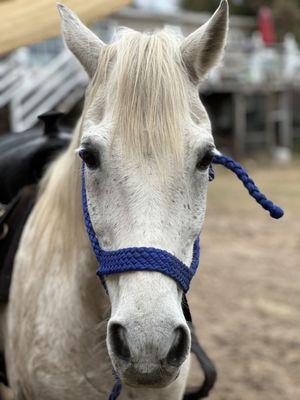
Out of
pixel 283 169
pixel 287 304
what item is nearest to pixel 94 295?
pixel 287 304

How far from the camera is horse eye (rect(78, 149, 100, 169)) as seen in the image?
161cm

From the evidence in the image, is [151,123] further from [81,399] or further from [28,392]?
[28,392]

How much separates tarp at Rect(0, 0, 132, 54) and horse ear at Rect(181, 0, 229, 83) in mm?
906

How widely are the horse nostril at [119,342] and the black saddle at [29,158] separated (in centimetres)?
144

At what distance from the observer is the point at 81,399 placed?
78.5 inches

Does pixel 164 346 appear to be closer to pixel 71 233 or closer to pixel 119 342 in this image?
pixel 119 342

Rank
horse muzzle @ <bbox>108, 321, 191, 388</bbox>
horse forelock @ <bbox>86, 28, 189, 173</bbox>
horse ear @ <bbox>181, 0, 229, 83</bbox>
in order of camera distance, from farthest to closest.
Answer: horse ear @ <bbox>181, 0, 229, 83</bbox>, horse forelock @ <bbox>86, 28, 189, 173</bbox>, horse muzzle @ <bbox>108, 321, 191, 388</bbox>

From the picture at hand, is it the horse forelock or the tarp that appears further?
the tarp

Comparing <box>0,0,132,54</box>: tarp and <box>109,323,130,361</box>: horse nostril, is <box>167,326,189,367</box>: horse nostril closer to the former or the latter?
<box>109,323,130,361</box>: horse nostril

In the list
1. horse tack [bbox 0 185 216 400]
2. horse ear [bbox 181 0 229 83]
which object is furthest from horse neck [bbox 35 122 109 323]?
horse ear [bbox 181 0 229 83]

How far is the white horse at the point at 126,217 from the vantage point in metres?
1.42

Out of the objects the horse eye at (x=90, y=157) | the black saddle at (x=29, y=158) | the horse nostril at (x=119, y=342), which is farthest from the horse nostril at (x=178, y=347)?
the black saddle at (x=29, y=158)

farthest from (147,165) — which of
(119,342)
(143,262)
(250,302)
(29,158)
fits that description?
(250,302)

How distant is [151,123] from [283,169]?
15354 millimetres
